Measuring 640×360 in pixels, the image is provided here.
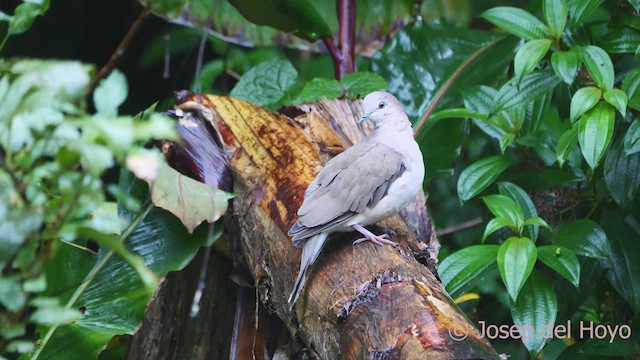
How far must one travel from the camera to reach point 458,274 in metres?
2.47

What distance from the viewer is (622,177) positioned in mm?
2580

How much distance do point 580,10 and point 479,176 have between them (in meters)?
0.65

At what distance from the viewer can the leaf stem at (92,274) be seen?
2.50 metres

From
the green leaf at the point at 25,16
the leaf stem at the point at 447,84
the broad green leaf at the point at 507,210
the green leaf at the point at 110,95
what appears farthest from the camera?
the leaf stem at the point at 447,84

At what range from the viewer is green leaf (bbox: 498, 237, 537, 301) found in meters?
2.24

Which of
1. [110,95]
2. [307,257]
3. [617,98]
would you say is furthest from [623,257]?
[110,95]

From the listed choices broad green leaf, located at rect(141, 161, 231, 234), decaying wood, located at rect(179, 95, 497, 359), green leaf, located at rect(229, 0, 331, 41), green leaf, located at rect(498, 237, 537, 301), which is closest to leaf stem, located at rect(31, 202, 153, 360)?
broad green leaf, located at rect(141, 161, 231, 234)

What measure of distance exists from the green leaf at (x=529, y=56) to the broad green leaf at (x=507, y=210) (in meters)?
0.39

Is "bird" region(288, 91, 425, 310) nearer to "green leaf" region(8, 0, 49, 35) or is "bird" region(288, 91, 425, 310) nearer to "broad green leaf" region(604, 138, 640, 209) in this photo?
"broad green leaf" region(604, 138, 640, 209)

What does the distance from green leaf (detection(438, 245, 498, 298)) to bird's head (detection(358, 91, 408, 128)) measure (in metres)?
0.53

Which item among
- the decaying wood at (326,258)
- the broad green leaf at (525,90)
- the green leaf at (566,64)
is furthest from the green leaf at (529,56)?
the decaying wood at (326,258)

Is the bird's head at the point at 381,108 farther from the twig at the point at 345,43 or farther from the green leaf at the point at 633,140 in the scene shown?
the twig at the point at 345,43

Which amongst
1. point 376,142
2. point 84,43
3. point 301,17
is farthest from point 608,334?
point 84,43

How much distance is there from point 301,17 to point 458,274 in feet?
4.89
